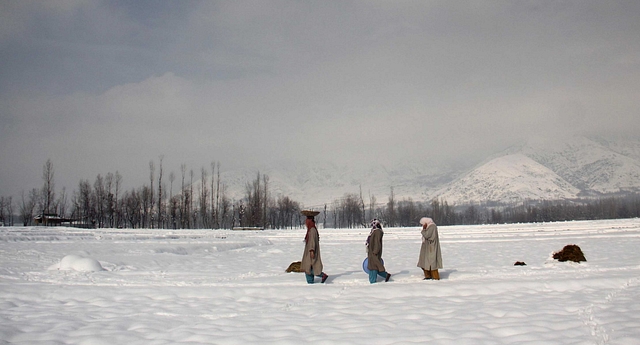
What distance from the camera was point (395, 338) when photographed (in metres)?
6.80

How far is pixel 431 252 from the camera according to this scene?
1210cm

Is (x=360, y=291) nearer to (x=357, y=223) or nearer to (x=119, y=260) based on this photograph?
(x=119, y=260)

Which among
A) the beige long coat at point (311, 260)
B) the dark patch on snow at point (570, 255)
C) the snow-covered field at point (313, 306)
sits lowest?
the snow-covered field at point (313, 306)

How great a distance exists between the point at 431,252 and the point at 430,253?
0.15 ft

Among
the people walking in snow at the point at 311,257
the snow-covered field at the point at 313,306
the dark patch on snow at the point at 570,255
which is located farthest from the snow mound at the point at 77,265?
the dark patch on snow at the point at 570,255

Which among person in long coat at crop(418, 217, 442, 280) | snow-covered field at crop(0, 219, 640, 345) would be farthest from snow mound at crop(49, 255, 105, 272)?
person in long coat at crop(418, 217, 442, 280)

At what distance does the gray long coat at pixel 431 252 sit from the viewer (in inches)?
477

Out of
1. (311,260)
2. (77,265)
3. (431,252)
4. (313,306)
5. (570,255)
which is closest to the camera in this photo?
(313,306)

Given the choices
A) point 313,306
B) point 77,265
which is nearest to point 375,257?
point 313,306

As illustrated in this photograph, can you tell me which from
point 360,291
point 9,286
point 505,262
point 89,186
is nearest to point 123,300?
point 9,286

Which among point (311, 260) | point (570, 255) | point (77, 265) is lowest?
point (570, 255)

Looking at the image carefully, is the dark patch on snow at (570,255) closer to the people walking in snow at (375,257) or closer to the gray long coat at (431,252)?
the gray long coat at (431,252)

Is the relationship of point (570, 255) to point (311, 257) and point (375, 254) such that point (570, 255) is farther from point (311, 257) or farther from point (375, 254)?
point (311, 257)

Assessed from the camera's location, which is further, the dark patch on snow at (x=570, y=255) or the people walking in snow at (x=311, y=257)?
the dark patch on snow at (x=570, y=255)
